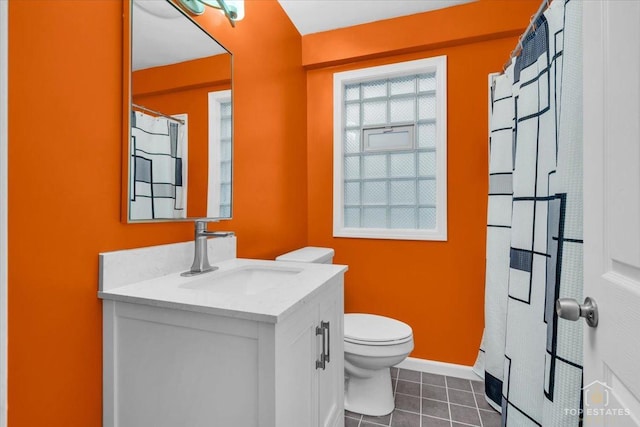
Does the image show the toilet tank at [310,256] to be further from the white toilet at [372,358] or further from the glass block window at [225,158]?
the glass block window at [225,158]

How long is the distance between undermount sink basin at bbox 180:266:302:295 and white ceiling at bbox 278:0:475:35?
1.84 meters

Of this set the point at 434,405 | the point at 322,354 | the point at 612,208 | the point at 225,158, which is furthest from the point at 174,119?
the point at 434,405

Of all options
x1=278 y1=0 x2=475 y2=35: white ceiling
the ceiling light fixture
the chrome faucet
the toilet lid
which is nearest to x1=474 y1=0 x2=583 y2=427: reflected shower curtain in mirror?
the toilet lid

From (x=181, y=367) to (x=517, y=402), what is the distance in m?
1.30

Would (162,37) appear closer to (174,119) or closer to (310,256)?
(174,119)

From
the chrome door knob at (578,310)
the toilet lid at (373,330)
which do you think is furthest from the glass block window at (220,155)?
the chrome door knob at (578,310)

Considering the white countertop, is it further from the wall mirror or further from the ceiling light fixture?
the ceiling light fixture

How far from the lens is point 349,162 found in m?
2.54

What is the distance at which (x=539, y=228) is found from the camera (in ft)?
3.93

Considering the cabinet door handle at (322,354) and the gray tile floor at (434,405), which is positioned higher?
the cabinet door handle at (322,354)

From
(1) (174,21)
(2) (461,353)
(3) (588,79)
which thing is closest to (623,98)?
(3) (588,79)

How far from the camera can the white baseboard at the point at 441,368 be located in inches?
82.2

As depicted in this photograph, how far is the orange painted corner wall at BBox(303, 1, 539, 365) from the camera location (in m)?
2.09

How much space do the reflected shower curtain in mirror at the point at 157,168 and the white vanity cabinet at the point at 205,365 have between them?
1.13 ft
